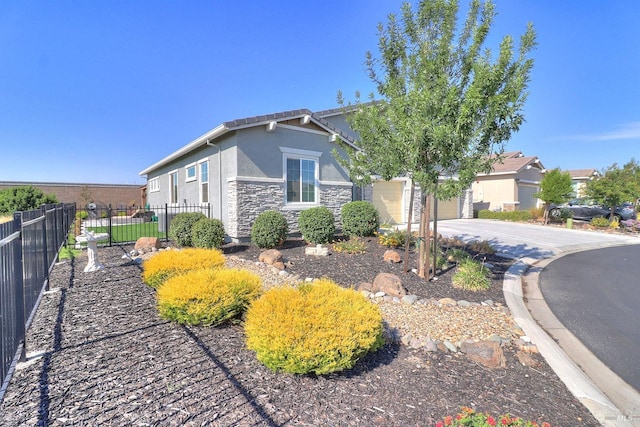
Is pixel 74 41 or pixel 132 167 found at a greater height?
pixel 74 41

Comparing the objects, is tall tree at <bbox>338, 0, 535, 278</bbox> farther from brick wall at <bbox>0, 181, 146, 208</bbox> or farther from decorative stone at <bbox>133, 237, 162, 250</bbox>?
brick wall at <bbox>0, 181, 146, 208</bbox>

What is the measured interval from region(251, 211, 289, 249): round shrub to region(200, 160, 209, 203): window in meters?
3.95

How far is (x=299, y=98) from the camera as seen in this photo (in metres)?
14.5

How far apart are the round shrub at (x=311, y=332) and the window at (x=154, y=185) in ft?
66.0

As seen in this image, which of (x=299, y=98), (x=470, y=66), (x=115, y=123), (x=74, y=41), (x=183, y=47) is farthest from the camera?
(x=115, y=123)

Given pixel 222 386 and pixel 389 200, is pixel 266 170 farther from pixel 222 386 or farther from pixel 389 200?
pixel 222 386

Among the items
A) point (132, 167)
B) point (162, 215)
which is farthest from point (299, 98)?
point (132, 167)

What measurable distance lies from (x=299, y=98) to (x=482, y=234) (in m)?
10.8

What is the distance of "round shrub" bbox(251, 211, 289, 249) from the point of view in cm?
934

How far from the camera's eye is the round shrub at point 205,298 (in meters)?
3.87

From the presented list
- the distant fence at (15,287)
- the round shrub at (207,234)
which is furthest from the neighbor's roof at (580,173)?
the distant fence at (15,287)

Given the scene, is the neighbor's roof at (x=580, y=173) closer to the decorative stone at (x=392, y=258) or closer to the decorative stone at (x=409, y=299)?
the decorative stone at (x=392, y=258)

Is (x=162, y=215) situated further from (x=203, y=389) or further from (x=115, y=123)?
(x=203, y=389)

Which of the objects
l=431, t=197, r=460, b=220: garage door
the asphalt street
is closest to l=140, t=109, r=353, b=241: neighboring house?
the asphalt street
